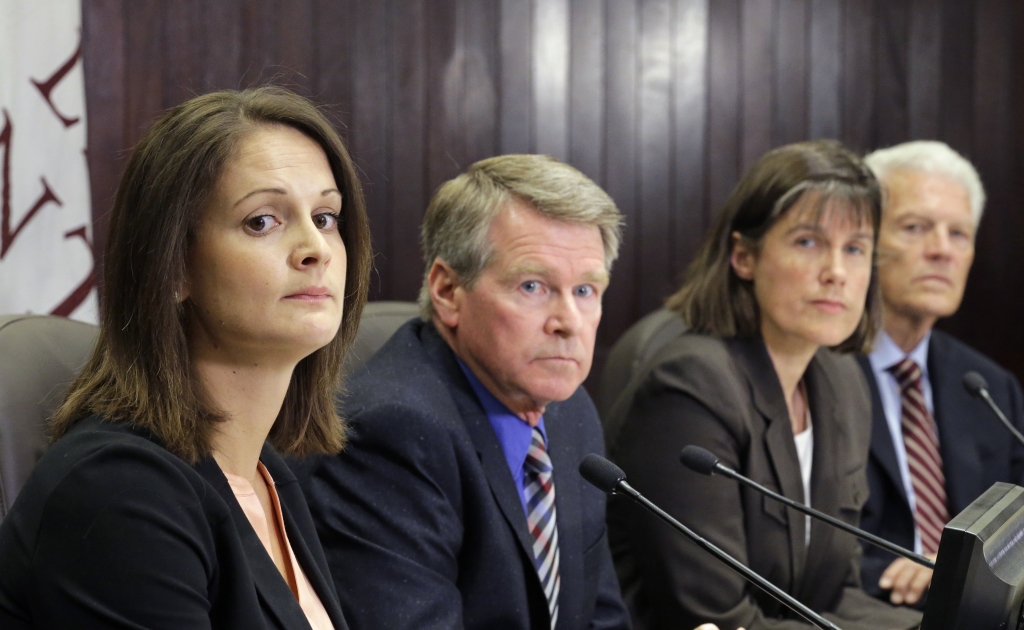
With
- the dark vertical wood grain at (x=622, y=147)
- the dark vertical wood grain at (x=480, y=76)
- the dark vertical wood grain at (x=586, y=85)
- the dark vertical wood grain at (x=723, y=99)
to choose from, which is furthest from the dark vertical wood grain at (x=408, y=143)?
the dark vertical wood grain at (x=723, y=99)

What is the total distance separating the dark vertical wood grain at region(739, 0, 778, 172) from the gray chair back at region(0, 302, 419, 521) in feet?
7.65

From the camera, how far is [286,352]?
1158mm

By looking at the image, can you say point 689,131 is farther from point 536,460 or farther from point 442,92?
point 536,460

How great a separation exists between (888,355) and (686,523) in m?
1.04

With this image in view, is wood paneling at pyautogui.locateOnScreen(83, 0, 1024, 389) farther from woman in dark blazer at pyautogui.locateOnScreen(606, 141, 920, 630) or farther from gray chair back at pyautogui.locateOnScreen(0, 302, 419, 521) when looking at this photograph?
gray chair back at pyautogui.locateOnScreen(0, 302, 419, 521)

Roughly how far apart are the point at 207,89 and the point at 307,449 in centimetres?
166

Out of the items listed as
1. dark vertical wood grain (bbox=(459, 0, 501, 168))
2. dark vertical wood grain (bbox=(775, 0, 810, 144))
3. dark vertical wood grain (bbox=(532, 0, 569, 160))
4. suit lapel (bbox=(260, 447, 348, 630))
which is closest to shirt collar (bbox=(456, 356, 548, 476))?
suit lapel (bbox=(260, 447, 348, 630))

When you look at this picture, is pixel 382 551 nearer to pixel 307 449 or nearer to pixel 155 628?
pixel 307 449

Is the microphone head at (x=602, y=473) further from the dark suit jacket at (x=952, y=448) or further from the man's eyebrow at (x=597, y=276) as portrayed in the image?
the dark suit jacket at (x=952, y=448)

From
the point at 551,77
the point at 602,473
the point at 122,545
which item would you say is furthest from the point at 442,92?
→ the point at 122,545

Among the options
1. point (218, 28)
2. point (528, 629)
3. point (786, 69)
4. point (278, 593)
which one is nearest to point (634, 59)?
point (786, 69)

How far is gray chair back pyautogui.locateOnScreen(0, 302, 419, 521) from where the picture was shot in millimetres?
1317

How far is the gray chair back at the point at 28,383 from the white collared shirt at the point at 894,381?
1806 mm

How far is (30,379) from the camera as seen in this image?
1.37m
